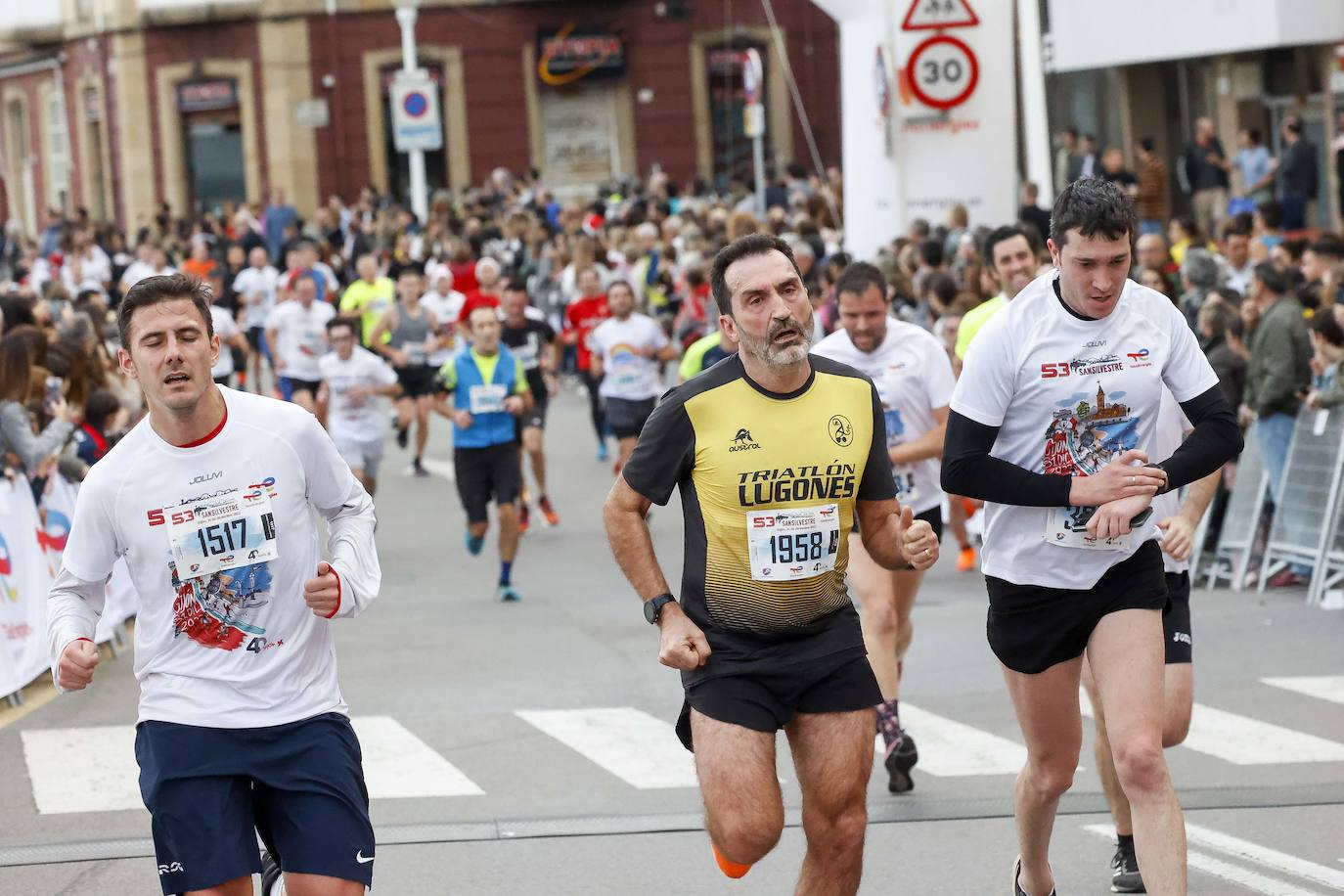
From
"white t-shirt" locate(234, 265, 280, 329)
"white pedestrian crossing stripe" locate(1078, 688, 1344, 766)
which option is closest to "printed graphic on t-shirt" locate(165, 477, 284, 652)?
"white pedestrian crossing stripe" locate(1078, 688, 1344, 766)

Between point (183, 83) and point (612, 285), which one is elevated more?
point (183, 83)

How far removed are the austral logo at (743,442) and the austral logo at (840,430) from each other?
204mm

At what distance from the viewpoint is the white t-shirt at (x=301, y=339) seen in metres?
20.0

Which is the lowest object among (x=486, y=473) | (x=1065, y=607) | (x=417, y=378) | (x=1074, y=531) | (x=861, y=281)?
(x=486, y=473)

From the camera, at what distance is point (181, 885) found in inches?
205

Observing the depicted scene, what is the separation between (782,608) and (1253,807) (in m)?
3.20

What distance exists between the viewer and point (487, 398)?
47.2 ft

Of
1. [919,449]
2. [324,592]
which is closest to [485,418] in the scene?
[919,449]

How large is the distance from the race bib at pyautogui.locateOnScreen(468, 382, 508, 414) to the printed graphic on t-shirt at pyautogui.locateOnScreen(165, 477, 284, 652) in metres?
9.10

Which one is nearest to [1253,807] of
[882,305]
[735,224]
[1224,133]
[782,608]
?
[882,305]

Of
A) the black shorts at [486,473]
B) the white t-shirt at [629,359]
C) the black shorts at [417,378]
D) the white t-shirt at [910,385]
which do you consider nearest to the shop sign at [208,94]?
the black shorts at [417,378]

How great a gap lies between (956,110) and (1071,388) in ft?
54.9

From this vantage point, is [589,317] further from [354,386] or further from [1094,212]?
[1094,212]

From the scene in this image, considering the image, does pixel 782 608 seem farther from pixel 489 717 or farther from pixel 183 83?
pixel 183 83
